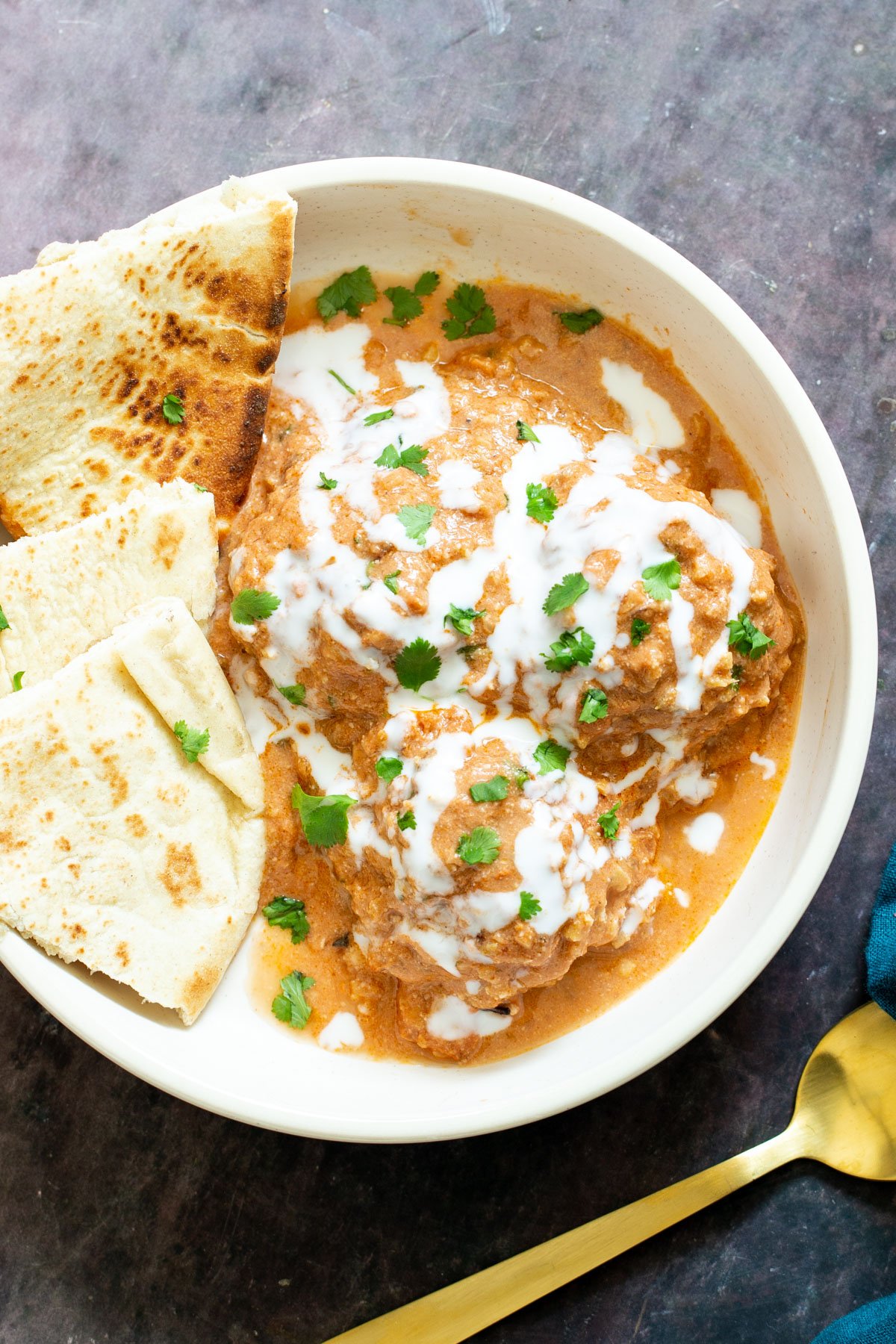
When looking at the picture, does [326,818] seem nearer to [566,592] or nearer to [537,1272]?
[566,592]

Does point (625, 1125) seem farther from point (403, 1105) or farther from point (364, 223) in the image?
point (364, 223)

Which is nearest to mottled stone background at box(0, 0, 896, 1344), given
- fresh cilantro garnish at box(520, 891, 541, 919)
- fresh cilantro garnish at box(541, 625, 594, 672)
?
fresh cilantro garnish at box(520, 891, 541, 919)

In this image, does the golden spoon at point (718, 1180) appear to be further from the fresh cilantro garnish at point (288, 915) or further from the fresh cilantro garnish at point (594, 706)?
the fresh cilantro garnish at point (594, 706)

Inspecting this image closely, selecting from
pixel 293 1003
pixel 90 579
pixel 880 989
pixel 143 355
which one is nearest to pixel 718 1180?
pixel 880 989

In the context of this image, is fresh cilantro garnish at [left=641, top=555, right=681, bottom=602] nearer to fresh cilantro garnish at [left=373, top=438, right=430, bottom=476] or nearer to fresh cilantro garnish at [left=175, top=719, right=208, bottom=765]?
fresh cilantro garnish at [left=373, top=438, right=430, bottom=476]

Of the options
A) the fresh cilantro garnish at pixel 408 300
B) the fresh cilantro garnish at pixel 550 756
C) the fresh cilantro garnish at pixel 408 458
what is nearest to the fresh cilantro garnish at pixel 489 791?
the fresh cilantro garnish at pixel 550 756

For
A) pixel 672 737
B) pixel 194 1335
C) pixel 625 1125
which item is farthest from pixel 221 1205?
pixel 672 737
